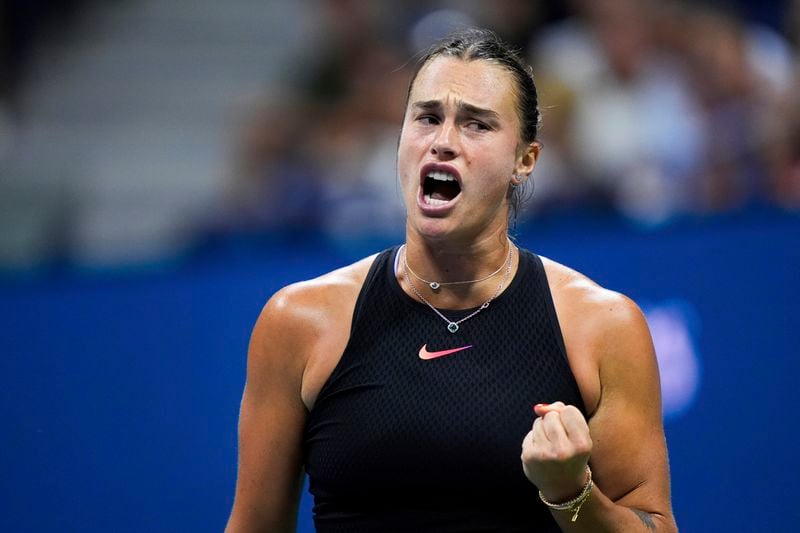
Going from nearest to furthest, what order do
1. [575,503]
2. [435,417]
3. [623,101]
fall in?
[575,503] → [435,417] → [623,101]

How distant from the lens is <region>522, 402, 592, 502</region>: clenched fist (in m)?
1.96

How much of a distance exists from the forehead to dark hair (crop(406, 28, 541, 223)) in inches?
0.7

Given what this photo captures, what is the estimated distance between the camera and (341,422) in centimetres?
227

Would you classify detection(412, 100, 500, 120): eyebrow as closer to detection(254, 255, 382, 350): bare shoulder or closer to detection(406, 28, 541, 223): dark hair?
detection(406, 28, 541, 223): dark hair

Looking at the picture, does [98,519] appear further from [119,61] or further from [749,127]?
[119,61]

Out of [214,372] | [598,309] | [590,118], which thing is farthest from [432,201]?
[590,118]

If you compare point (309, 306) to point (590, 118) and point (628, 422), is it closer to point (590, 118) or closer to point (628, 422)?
point (628, 422)

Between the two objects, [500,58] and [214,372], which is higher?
[500,58]

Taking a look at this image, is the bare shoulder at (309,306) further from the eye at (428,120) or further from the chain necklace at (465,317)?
the eye at (428,120)

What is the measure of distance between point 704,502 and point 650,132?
1528mm

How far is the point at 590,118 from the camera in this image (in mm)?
4660

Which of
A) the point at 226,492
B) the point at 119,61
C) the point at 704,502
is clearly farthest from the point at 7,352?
the point at 119,61

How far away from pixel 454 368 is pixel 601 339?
0.29m

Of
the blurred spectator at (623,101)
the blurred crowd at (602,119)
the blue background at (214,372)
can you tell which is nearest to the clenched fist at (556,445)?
the blue background at (214,372)
